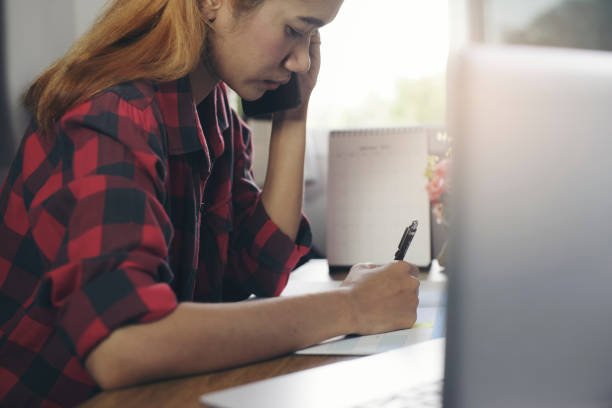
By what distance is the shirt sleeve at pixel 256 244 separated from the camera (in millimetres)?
1142

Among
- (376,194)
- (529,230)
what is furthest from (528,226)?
(376,194)

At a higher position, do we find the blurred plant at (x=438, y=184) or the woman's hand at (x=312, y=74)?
the woman's hand at (x=312, y=74)

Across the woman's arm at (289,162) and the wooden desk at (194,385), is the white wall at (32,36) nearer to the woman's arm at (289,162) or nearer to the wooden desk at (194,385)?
the woman's arm at (289,162)

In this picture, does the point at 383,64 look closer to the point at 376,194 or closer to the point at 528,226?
the point at 376,194

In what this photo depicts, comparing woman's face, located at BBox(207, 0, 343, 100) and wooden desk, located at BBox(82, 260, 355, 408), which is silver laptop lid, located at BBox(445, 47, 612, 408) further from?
woman's face, located at BBox(207, 0, 343, 100)

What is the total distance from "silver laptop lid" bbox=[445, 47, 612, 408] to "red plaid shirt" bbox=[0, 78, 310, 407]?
0.32m

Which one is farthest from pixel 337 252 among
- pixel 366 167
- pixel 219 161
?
pixel 219 161

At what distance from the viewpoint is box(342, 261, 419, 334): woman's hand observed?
2.52 feet

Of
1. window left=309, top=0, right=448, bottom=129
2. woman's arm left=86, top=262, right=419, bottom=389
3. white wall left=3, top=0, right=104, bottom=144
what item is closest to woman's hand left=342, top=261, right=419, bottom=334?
woman's arm left=86, top=262, right=419, bottom=389

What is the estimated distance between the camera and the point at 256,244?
1.17 meters

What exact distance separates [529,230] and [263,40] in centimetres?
60

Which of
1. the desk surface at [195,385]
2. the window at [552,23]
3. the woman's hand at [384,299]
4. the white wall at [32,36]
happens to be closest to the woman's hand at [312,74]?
the woman's hand at [384,299]

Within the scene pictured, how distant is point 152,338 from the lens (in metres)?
0.60

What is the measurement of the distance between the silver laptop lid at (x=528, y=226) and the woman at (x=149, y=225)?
29cm
